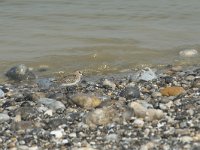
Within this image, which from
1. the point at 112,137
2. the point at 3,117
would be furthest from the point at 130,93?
the point at 3,117

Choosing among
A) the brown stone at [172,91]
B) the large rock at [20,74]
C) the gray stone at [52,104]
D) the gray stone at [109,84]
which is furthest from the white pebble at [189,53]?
the gray stone at [52,104]

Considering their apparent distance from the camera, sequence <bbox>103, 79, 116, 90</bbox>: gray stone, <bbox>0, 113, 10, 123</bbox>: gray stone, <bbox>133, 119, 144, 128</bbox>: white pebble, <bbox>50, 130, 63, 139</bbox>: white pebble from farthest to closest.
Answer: <bbox>103, 79, 116, 90</bbox>: gray stone < <bbox>0, 113, 10, 123</bbox>: gray stone < <bbox>133, 119, 144, 128</bbox>: white pebble < <bbox>50, 130, 63, 139</bbox>: white pebble

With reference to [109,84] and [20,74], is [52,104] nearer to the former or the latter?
[109,84]

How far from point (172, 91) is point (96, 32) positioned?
14.9 feet

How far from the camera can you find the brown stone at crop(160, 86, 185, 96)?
5934mm

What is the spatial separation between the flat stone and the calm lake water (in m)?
2.33

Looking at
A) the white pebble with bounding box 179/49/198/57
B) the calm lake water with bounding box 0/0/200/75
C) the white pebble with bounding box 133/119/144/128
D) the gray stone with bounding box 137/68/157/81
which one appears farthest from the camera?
the white pebble with bounding box 179/49/198/57

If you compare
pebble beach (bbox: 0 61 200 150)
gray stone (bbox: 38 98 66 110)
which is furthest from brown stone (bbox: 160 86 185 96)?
gray stone (bbox: 38 98 66 110)

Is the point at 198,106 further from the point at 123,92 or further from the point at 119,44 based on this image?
the point at 119,44

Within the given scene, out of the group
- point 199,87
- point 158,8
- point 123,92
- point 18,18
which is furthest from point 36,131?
point 158,8

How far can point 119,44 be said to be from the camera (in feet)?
30.6

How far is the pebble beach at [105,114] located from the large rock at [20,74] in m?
0.26

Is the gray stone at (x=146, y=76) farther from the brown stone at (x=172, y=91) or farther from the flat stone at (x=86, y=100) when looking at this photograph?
the flat stone at (x=86, y=100)

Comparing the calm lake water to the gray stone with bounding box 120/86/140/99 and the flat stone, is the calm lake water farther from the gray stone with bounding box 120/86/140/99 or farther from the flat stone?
the flat stone
